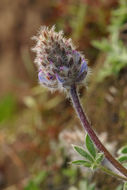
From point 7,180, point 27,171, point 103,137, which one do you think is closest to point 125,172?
point 103,137

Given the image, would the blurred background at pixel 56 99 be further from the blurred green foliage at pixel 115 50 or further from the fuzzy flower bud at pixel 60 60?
the fuzzy flower bud at pixel 60 60

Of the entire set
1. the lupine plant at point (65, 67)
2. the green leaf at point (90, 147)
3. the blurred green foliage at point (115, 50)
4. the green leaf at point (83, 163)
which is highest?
the blurred green foliage at point (115, 50)

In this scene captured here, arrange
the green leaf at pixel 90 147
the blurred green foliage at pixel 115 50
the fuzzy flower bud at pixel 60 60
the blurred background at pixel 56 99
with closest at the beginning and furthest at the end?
the fuzzy flower bud at pixel 60 60 < the green leaf at pixel 90 147 < the blurred background at pixel 56 99 < the blurred green foliage at pixel 115 50

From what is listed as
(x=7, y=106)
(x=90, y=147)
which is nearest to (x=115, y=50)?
(x=90, y=147)

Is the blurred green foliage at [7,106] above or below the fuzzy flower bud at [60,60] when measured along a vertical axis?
above

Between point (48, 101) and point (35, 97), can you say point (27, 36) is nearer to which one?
point (35, 97)

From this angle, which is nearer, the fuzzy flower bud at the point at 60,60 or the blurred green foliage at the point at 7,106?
the fuzzy flower bud at the point at 60,60

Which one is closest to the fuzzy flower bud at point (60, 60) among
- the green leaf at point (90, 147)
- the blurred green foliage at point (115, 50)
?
the green leaf at point (90, 147)
